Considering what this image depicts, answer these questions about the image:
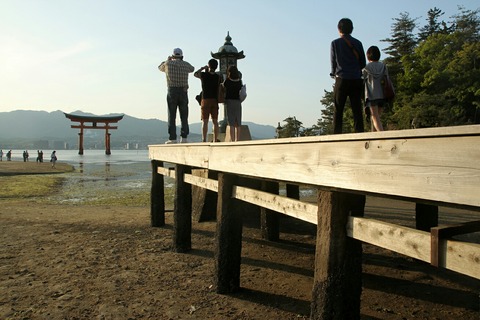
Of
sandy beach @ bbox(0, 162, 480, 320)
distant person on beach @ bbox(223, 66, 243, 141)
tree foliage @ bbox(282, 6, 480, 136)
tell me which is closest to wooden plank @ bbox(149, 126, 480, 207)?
sandy beach @ bbox(0, 162, 480, 320)

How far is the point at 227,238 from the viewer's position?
5.18 meters

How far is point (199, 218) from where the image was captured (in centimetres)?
968

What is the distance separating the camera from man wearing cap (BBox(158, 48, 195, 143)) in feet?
25.6

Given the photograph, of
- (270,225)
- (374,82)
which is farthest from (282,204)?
(270,225)

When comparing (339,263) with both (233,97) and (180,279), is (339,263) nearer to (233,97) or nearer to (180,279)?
(180,279)

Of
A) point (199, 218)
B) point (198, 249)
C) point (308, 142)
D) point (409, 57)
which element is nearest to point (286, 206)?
point (308, 142)

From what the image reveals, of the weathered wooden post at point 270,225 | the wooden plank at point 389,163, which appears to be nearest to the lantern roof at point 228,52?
the weathered wooden post at point 270,225

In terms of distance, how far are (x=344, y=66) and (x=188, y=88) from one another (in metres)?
4.02

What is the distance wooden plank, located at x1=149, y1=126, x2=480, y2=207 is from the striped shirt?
442 centimetres

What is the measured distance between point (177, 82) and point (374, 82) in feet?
13.8

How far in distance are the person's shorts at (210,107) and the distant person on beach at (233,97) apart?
1.40 ft

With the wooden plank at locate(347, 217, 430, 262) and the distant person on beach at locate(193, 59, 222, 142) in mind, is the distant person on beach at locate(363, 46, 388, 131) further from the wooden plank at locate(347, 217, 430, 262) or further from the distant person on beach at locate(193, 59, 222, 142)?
the distant person on beach at locate(193, 59, 222, 142)

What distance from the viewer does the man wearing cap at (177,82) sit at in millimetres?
7801

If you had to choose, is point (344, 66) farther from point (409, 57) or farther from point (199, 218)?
point (409, 57)
